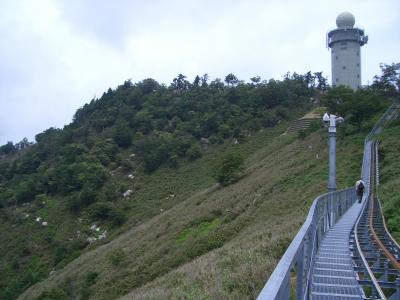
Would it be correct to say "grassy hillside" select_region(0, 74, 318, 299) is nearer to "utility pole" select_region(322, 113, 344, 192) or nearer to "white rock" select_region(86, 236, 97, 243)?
"white rock" select_region(86, 236, 97, 243)

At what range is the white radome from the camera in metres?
64.2

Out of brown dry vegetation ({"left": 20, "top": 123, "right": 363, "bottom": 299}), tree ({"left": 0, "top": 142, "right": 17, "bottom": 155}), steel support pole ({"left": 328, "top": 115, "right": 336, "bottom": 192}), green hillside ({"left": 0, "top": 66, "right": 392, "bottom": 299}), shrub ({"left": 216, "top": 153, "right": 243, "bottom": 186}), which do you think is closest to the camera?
brown dry vegetation ({"left": 20, "top": 123, "right": 363, "bottom": 299})

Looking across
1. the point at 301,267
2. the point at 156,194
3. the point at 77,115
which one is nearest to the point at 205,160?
the point at 156,194

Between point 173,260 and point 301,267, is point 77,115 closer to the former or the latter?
point 173,260

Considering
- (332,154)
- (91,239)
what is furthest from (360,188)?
(91,239)

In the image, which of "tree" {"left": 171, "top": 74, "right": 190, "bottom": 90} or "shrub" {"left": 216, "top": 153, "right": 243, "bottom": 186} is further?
"tree" {"left": 171, "top": 74, "right": 190, "bottom": 90}

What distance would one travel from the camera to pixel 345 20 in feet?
211

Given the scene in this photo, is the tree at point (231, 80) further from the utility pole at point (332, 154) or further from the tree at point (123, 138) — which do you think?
the utility pole at point (332, 154)

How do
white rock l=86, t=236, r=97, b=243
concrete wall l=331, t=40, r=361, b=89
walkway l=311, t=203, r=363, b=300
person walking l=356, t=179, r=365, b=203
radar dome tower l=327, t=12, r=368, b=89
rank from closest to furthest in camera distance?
walkway l=311, t=203, r=363, b=300 → person walking l=356, t=179, r=365, b=203 → white rock l=86, t=236, r=97, b=243 → radar dome tower l=327, t=12, r=368, b=89 → concrete wall l=331, t=40, r=361, b=89

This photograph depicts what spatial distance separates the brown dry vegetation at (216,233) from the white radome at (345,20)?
1215 inches

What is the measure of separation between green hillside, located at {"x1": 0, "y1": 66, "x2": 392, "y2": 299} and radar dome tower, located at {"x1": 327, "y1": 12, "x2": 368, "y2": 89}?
7.43 meters

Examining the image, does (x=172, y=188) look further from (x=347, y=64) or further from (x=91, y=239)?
(x=347, y=64)

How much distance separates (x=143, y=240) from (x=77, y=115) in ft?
216

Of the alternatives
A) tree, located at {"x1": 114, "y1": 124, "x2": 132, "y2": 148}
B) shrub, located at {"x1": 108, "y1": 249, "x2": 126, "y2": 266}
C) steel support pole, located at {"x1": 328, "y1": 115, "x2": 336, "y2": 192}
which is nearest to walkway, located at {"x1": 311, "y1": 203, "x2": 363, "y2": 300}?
steel support pole, located at {"x1": 328, "y1": 115, "x2": 336, "y2": 192}
